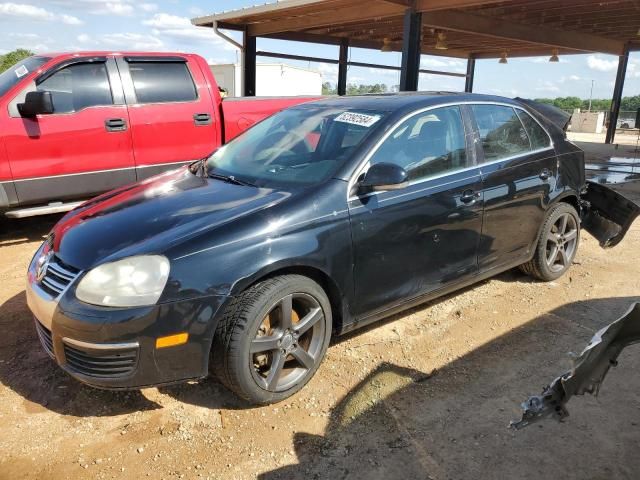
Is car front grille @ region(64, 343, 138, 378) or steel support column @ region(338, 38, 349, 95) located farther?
steel support column @ region(338, 38, 349, 95)

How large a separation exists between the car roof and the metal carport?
24.4 feet

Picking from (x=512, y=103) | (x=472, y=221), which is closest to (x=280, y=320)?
A: (x=472, y=221)

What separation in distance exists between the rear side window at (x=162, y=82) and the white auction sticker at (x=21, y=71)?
1.07 m

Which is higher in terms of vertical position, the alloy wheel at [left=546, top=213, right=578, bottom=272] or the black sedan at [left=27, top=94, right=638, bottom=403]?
the black sedan at [left=27, top=94, right=638, bottom=403]

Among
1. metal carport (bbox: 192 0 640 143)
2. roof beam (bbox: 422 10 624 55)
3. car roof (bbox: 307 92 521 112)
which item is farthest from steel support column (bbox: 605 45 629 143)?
car roof (bbox: 307 92 521 112)

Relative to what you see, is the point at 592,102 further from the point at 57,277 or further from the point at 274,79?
the point at 57,277

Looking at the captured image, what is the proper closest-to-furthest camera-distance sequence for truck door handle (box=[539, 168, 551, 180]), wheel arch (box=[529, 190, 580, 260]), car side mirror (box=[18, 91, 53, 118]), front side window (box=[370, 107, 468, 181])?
front side window (box=[370, 107, 468, 181]) → truck door handle (box=[539, 168, 551, 180]) → wheel arch (box=[529, 190, 580, 260]) → car side mirror (box=[18, 91, 53, 118])

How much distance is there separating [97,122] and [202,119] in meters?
1.21

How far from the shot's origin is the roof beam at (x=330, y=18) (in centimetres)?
1201

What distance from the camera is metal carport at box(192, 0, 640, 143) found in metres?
11.8

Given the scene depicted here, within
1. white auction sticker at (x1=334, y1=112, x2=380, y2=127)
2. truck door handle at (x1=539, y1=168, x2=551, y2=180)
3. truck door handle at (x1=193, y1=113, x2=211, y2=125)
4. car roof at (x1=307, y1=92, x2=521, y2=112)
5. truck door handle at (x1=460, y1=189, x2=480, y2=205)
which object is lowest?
truck door handle at (x1=460, y1=189, x2=480, y2=205)

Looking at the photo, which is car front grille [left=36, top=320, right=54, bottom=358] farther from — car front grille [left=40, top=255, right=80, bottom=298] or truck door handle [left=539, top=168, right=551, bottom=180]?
truck door handle [left=539, top=168, right=551, bottom=180]

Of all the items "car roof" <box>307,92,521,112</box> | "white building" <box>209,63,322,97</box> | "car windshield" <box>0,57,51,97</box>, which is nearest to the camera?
"car roof" <box>307,92,521,112</box>

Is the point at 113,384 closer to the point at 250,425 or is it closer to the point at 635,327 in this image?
the point at 250,425
